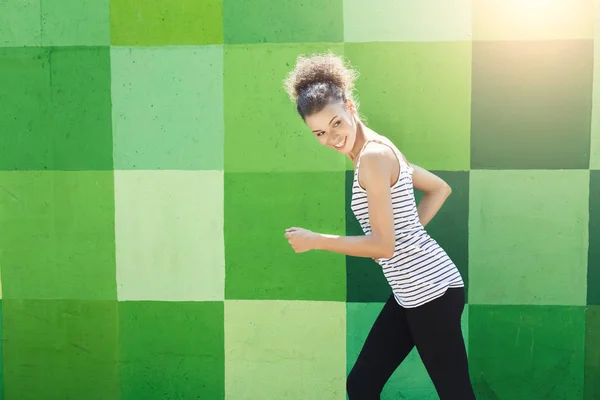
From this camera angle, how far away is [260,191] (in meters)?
3.28

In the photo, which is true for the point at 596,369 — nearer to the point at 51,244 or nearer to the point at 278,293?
the point at 278,293

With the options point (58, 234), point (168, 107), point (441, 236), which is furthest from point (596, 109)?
point (58, 234)

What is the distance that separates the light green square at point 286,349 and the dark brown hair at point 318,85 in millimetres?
1275

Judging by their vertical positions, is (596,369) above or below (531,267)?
below

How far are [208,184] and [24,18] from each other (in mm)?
1311

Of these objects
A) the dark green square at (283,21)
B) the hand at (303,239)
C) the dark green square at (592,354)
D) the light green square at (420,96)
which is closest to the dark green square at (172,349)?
the hand at (303,239)

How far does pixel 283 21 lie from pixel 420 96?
0.80 metres

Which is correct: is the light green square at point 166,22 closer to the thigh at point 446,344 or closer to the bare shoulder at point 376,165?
the bare shoulder at point 376,165

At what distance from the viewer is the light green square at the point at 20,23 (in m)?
3.31

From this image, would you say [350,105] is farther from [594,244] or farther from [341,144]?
[594,244]

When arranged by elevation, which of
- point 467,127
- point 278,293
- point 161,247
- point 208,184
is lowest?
point 278,293

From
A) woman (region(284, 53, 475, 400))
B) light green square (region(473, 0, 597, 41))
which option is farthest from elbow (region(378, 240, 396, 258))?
light green square (region(473, 0, 597, 41))

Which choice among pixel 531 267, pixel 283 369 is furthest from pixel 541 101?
pixel 283 369

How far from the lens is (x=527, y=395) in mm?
3250
